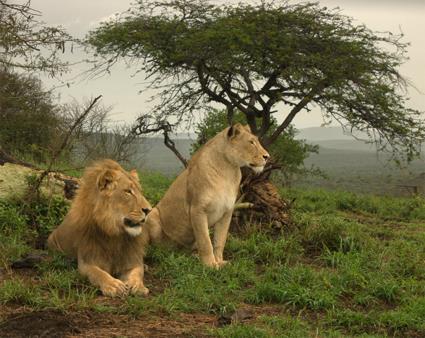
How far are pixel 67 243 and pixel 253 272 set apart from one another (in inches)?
72.9

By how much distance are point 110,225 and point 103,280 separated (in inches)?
19.2

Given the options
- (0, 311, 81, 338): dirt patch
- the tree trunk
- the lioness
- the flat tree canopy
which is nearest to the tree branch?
the flat tree canopy

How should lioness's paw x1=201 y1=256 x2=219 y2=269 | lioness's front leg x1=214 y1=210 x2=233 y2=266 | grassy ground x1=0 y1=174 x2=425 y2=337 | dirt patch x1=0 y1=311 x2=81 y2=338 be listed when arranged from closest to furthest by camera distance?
1. dirt patch x1=0 y1=311 x2=81 y2=338
2. grassy ground x1=0 y1=174 x2=425 y2=337
3. lioness's paw x1=201 y1=256 x2=219 y2=269
4. lioness's front leg x1=214 y1=210 x2=233 y2=266

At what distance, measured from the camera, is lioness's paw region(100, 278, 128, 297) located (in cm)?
551

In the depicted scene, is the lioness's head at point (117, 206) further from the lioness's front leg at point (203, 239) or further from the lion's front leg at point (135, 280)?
the lioness's front leg at point (203, 239)

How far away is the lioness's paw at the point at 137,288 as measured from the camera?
5.63 meters

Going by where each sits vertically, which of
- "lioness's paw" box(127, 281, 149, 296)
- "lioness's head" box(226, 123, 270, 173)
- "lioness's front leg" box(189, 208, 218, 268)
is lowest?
"lioness's paw" box(127, 281, 149, 296)

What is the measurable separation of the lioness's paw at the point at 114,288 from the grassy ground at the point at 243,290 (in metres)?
0.07

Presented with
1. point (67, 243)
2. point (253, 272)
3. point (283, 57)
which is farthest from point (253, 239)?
point (283, 57)

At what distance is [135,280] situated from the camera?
580 cm

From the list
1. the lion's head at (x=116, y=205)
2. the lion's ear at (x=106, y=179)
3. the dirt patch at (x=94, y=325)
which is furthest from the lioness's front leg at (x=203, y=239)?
the dirt patch at (x=94, y=325)

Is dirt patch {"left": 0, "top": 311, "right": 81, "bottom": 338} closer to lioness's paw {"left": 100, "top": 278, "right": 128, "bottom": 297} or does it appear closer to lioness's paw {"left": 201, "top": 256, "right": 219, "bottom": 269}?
lioness's paw {"left": 100, "top": 278, "right": 128, "bottom": 297}

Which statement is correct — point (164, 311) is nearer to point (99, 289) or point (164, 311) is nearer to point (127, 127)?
point (99, 289)

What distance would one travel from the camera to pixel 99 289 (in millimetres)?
5648
